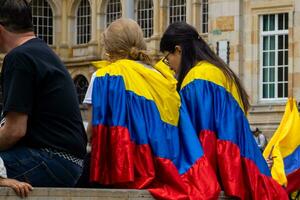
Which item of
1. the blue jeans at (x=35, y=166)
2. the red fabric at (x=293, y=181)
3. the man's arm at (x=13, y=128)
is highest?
the man's arm at (x=13, y=128)

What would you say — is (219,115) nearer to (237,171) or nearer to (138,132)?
(237,171)

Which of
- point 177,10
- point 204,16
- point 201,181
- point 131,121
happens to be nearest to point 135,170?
point 131,121

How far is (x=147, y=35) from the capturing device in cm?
4338

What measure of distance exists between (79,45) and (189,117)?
3808cm

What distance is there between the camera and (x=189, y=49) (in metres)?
8.64

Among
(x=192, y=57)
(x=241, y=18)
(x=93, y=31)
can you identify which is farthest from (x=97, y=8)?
(x=192, y=57)

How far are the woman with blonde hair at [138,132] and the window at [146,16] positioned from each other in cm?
3542

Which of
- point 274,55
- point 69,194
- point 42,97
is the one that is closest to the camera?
point 69,194

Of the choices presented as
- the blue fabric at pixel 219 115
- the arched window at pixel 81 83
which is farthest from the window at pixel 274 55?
the blue fabric at pixel 219 115

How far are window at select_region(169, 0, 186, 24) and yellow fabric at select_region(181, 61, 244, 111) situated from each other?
111 ft

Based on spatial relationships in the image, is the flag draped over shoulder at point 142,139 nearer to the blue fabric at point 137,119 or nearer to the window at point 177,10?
the blue fabric at point 137,119

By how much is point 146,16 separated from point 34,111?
36782 mm

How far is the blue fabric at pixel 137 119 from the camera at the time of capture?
7.55 metres

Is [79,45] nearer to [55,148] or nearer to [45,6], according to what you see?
[45,6]
